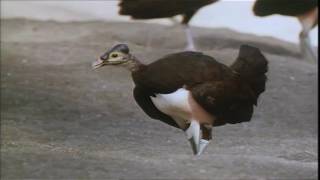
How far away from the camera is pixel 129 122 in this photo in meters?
1.38

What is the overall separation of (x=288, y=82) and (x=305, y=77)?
2.1 inches

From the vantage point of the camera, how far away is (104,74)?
4.57ft

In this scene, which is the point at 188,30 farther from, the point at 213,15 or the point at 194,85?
the point at 194,85

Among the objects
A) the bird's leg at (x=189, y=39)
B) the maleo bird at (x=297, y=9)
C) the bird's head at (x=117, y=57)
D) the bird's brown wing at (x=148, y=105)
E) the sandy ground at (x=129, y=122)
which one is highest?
the maleo bird at (x=297, y=9)

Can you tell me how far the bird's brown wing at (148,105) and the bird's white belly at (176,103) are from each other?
1cm

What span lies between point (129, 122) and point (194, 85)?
1.07ft

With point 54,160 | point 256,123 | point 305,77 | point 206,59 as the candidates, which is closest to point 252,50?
point 206,59

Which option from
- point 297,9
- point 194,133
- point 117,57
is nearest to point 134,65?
point 117,57

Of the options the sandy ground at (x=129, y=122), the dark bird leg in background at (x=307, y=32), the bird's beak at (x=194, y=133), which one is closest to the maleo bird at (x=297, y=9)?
the dark bird leg in background at (x=307, y=32)

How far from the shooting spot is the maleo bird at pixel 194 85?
107 cm

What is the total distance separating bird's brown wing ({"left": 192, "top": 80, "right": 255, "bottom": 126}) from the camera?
3.51 feet

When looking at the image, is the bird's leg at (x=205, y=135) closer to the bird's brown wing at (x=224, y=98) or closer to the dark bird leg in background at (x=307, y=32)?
the bird's brown wing at (x=224, y=98)

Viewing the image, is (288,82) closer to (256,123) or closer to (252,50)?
(256,123)

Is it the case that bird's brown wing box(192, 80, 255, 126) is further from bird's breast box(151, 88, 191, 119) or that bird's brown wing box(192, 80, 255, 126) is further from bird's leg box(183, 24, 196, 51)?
bird's leg box(183, 24, 196, 51)
